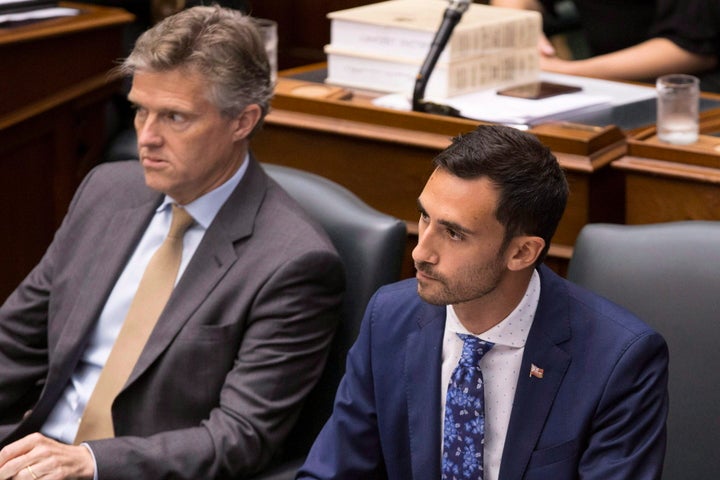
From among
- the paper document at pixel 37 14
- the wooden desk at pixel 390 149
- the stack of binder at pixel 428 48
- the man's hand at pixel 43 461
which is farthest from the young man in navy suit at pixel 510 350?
the paper document at pixel 37 14

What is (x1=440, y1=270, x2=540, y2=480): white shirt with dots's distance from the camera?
1.83m

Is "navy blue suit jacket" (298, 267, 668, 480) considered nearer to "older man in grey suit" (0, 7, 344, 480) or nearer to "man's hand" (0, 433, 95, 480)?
"older man in grey suit" (0, 7, 344, 480)

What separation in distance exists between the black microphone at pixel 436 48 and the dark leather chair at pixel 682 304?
0.72 m

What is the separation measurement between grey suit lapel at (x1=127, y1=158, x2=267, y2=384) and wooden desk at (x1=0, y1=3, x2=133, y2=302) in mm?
1003

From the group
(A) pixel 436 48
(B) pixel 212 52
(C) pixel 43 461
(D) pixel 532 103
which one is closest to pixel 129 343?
(C) pixel 43 461

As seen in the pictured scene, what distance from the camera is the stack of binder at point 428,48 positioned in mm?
2844

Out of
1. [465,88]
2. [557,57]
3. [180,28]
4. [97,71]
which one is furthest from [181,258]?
[557,57]

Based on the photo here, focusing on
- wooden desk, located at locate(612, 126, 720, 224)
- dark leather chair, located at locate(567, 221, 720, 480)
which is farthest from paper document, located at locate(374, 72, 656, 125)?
dark leather chair, located at locate(567, 221, 720, 480)

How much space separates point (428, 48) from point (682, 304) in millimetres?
1017

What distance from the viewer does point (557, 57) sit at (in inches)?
144

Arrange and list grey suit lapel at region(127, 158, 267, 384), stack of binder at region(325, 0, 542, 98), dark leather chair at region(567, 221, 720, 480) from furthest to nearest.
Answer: stack of binder at region(325, 0, 542, 98) < grey suit lapel at region(127, 158, 267, 384) < dark leather chair at region(567, 221, 720, 480)

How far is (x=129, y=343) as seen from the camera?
226cm

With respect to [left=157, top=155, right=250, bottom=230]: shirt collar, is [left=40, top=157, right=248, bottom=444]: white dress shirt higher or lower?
lower

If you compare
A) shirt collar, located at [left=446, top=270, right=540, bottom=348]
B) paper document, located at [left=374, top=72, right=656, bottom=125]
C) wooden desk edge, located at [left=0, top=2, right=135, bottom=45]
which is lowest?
shirt collar, located at [left=446, top=270, right=540, bottom=348]
